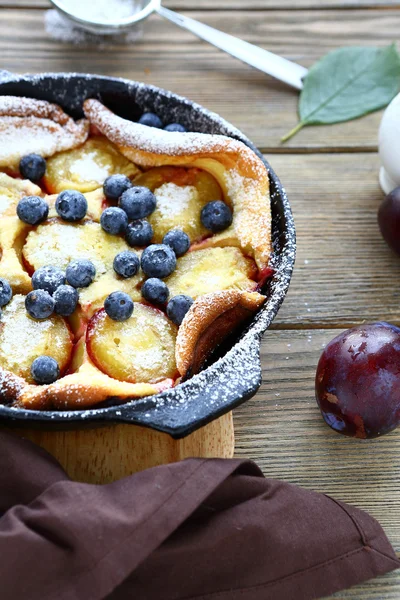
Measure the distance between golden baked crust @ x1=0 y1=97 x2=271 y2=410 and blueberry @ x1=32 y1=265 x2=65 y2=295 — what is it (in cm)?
4

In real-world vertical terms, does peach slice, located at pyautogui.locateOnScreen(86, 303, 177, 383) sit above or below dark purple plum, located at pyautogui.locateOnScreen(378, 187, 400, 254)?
below

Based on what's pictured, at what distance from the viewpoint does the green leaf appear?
239cm

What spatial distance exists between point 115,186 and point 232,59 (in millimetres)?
1036

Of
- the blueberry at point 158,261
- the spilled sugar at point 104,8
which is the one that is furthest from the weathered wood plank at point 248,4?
the blueberry at point 158,261

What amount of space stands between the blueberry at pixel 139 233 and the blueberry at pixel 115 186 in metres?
0.09

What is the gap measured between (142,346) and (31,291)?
27 cm

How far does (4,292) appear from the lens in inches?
60.1

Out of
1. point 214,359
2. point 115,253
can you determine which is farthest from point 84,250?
point 214,359

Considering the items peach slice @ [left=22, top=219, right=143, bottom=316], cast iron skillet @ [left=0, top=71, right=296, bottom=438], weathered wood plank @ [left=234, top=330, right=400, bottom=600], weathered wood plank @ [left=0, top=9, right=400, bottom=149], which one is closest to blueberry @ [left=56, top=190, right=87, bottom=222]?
peach slice @ [left=22, top=219, right=143, bottom=316]

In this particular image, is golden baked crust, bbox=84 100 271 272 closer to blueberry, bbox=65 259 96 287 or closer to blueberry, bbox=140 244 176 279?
blueberry, bbox=140 244 176 279

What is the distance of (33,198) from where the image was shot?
1659 mm

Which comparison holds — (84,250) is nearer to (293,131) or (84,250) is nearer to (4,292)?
(4,292)

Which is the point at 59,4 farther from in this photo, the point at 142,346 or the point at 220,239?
the point at 142,346

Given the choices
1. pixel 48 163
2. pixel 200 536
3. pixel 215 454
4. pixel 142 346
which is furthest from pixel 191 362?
pixel 48 163
